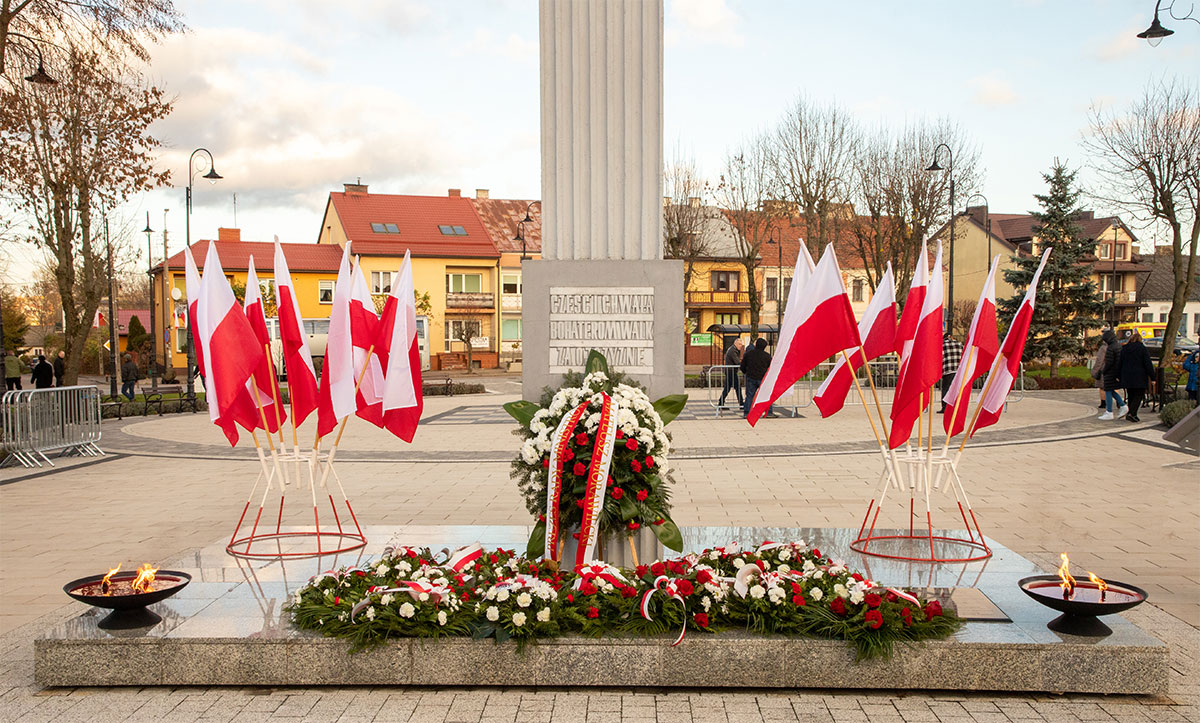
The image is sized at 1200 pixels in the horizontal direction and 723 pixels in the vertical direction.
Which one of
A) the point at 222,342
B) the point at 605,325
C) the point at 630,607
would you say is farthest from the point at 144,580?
the point at 605,325

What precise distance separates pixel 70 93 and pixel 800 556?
77.9ft

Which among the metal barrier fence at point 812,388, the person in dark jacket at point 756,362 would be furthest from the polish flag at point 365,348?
the metal barrier fence at point 812,388

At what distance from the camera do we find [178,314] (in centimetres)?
4116

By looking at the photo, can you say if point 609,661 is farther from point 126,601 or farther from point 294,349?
point 294,349

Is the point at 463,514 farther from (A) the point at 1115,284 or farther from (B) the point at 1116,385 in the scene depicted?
(A) the point at 1115,284

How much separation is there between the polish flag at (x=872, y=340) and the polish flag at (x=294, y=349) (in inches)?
150

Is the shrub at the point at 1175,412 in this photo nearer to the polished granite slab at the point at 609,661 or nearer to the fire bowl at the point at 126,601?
the polished granite slab at the point at 609,661

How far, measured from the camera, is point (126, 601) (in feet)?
17.7

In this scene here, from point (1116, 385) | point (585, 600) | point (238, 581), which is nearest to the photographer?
point (585, 600)

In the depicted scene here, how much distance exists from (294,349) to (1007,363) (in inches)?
209

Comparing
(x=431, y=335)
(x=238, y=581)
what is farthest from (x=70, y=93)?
(x=431, y=335)

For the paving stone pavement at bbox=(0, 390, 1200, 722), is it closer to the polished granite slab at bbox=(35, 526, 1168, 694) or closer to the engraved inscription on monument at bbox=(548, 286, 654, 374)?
the polished granite slab at bbox=(35, 526, 1168, 694)

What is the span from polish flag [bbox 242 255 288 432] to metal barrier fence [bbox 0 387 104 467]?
29.6 ft

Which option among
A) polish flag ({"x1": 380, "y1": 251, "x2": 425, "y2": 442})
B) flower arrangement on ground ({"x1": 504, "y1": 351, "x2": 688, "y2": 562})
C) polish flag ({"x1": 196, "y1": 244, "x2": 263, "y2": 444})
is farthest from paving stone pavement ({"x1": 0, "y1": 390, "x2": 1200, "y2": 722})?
polish flag ({"x1": 380, "y1": 251, "x2": 425, "y2": 442})
